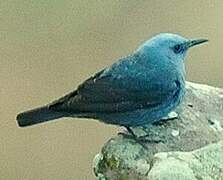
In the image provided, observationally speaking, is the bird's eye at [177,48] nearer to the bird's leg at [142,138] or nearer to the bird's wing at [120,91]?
the bird's wing at [120,91]

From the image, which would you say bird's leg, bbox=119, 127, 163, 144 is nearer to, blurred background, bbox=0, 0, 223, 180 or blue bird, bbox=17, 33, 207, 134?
blue bird, bbox=17, 33, 207, 134

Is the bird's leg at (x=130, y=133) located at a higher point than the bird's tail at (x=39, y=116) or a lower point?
lower

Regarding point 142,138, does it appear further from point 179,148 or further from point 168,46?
point 168,46

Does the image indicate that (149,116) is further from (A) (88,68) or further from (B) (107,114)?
(A) (88,68)

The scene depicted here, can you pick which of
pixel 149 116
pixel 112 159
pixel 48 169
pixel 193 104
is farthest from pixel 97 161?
pixel 48 169

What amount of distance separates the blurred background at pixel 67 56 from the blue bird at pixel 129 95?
3.35 feet

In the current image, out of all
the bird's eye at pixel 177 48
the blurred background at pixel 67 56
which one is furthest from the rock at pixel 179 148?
the blurred background at pixel 67 56

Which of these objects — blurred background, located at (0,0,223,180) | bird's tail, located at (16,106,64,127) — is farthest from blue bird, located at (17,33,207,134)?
blurred background, located at (0,0,223,180)

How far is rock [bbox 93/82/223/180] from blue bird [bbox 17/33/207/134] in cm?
5

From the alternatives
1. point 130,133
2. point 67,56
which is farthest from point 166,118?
point 67,56

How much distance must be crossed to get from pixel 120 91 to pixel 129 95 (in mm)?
23

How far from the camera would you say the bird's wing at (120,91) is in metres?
1.88

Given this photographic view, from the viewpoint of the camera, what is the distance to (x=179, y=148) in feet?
5.87

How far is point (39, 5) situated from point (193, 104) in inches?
53.4
